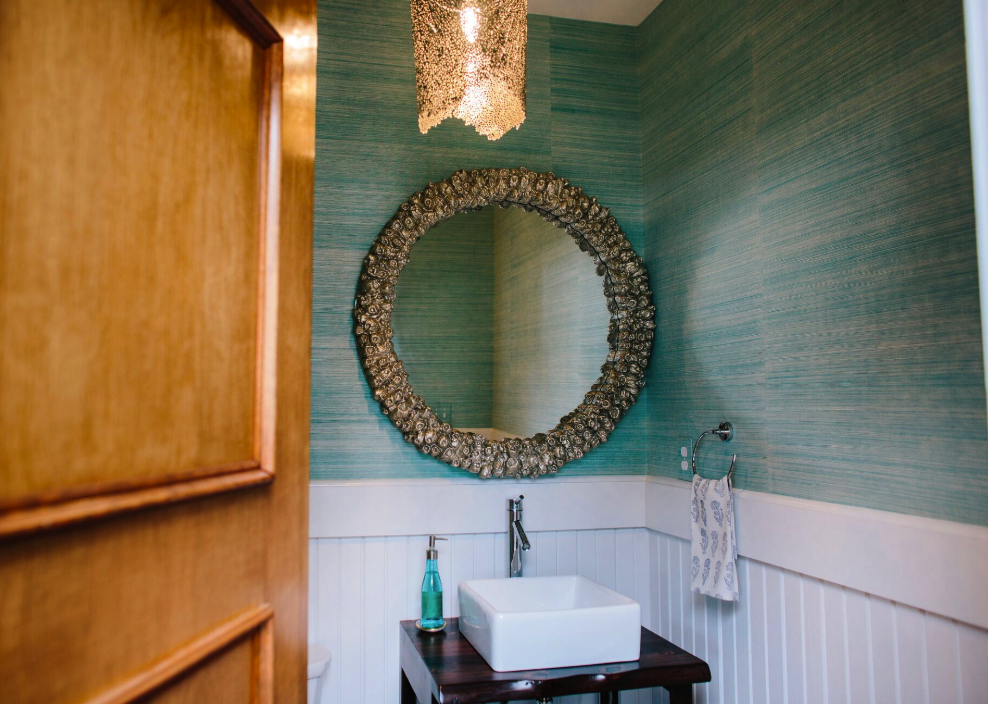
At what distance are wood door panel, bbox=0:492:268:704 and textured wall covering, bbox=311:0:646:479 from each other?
1442mm

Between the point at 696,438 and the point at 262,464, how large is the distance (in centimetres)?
154

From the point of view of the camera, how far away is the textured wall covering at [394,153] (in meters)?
2.16

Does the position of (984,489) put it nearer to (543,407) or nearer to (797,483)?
(797,483)

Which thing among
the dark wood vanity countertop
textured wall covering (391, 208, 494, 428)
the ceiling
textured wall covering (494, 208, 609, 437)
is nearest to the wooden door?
the dark wood vanity countertop

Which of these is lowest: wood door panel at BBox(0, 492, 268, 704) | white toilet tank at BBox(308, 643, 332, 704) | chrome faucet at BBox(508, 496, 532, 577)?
white toilet tank at BBox(308, 643, 332, 704)

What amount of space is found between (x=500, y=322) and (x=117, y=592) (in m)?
1.79

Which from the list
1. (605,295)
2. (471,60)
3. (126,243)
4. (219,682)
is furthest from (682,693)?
(126,243)

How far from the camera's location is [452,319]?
2.25 m

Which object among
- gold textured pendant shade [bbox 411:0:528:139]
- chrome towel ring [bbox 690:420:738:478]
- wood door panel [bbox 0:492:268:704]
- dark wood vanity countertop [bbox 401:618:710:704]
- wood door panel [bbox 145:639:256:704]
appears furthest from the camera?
chrome towel ring [bbox 690:420:738:478]

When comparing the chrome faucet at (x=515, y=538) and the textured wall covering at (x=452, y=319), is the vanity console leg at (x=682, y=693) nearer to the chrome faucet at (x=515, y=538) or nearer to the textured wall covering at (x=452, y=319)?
the chrome faucet at (x=515, y=538)

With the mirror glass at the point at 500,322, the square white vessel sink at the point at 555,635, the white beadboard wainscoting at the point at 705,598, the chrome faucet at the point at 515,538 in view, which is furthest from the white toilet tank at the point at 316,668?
the mirror glass at the point at 500,322

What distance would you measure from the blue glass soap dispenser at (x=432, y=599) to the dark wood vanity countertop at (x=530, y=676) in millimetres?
72

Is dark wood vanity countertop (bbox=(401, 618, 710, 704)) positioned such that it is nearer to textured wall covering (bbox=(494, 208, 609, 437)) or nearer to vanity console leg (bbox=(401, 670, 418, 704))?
vanity console leg (bbox=(401, 670, 418, 704))

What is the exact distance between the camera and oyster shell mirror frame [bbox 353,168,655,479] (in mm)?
2146
